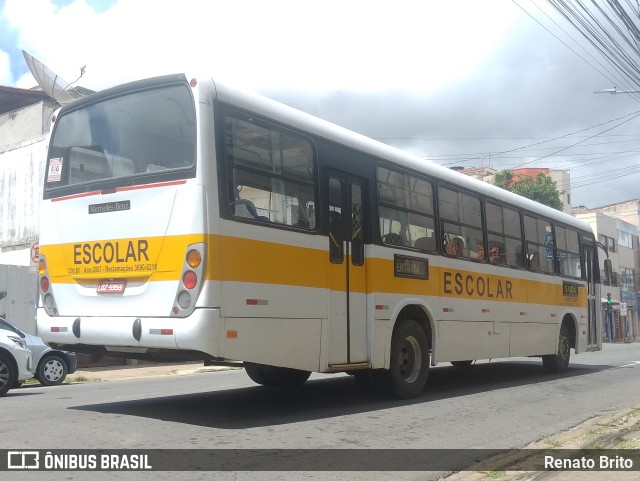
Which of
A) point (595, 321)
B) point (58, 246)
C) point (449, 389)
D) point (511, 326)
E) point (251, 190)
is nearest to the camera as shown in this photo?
point (251, 190)

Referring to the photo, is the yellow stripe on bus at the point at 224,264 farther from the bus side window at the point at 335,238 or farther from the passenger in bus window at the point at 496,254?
the passenger in bus window at the point at 496,254

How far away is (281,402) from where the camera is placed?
9234 mm

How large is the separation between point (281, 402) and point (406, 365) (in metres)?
1.85

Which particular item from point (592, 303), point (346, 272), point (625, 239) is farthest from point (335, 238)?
point (625, 239)

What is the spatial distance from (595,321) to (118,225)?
1254cm

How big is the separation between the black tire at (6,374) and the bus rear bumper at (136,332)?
3456 millimetres

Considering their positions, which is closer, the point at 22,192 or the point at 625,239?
the point at 22,192

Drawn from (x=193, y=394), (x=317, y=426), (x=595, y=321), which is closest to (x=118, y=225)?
(x=317, y=426)

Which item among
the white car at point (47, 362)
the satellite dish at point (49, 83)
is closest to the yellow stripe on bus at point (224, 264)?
the white car at point (47, 362)

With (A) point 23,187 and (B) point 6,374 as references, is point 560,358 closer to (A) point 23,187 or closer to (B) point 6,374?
(B) point 6,374

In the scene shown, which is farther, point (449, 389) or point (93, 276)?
point (449, 389)

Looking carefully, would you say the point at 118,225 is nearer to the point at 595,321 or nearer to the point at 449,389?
the point at 449,389

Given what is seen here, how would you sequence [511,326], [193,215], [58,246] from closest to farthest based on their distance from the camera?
[193,215], [58,246], [511,326]

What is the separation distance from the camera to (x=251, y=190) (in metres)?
7.45
